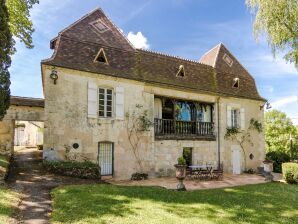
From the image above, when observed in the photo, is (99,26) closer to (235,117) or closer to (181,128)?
(181,128)

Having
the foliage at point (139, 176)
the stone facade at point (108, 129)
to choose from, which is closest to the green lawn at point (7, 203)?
the stone facade at point (108, 129)

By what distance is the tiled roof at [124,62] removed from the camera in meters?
14.0

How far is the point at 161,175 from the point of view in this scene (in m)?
15.9

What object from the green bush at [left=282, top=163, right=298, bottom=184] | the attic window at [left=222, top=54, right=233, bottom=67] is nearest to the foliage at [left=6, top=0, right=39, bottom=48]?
the attic window at [left=222, top=54, right=233, bottom=67]

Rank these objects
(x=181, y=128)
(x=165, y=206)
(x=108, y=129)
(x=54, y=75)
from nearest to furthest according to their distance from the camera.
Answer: (x=165, y=206) → (x=54, y=75) → (x=108, y=129) → (x=181, y=128)

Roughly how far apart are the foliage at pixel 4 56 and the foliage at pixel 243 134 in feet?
45.9

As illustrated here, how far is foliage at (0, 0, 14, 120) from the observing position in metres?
11.1

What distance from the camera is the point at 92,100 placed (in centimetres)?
1394

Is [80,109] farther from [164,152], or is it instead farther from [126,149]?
[164,152]

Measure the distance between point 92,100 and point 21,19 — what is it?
309 inches

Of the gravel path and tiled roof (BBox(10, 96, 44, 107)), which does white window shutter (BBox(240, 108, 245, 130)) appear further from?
tiled roof (BBox(10, 96, 44, 107))

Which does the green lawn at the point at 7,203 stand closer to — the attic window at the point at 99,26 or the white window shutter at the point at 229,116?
the attic window at the point at 99,26

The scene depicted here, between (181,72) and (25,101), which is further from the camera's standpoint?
(181,72)

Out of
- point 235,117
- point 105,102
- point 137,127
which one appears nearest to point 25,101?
point 105,102
